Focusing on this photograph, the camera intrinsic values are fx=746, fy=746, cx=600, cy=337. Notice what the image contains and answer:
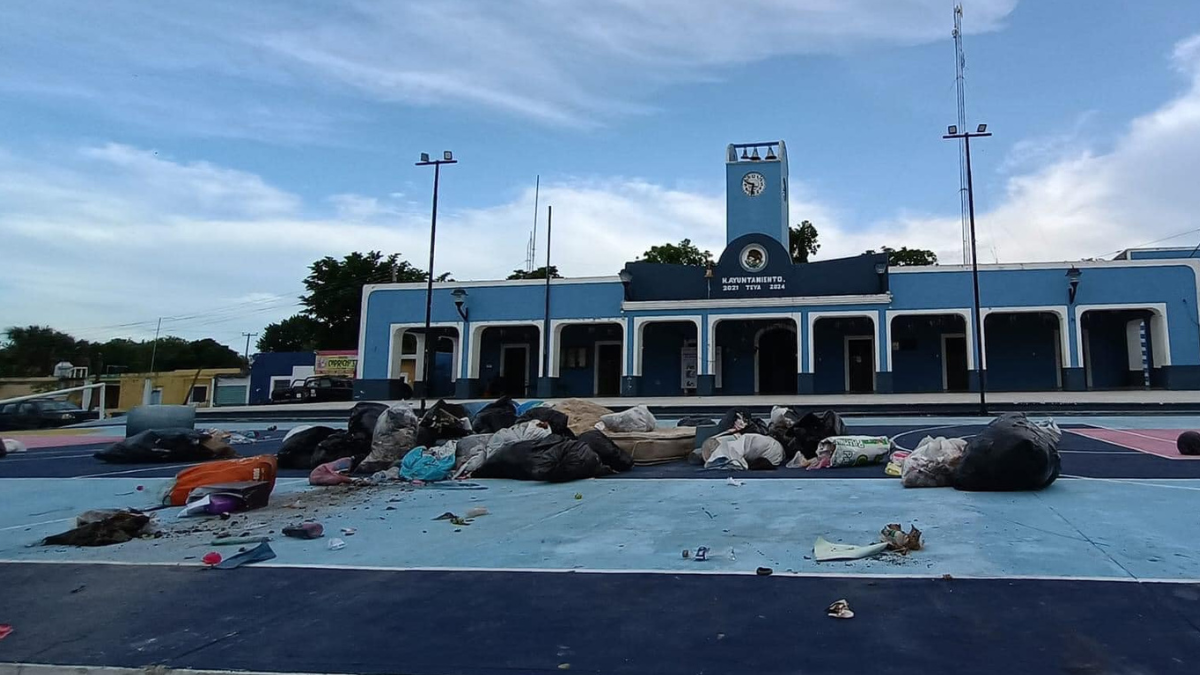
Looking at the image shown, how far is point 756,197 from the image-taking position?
1202 inches

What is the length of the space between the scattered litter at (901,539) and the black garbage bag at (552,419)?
6.20 m

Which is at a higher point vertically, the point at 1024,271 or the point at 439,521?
the point at 1024,271

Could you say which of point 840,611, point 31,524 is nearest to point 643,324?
point 31,524

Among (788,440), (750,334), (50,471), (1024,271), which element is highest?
(1024,271)

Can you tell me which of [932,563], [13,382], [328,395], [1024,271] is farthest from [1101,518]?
[13,382]

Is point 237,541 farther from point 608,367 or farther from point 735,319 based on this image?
point 608,367

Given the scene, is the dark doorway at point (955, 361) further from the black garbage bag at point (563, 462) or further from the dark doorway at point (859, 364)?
the black garbage bag at point (563, 462)

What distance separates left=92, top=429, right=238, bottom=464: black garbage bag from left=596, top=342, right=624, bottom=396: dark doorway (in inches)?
768

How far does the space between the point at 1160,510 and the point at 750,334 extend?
2307 cm

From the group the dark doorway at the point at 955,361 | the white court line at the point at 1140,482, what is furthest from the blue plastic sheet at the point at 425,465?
the dark doorway at the point at 955,361

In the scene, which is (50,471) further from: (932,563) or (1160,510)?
(1160,510)

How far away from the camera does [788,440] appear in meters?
10.7

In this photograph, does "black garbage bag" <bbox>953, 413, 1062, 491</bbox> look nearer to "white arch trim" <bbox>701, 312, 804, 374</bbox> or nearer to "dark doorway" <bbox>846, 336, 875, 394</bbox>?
"white arch trim" <bbox>701, 312, 804, 374</bbox>

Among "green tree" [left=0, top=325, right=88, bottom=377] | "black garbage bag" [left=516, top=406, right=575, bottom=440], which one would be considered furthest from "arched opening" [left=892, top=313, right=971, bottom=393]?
"green tree" [left=0, top=325, right=88, bottom=377]
